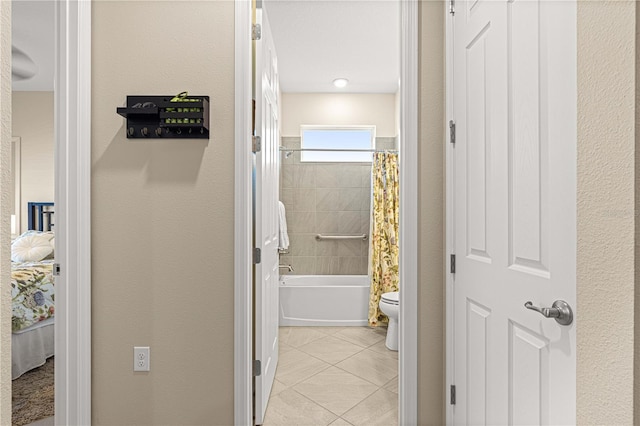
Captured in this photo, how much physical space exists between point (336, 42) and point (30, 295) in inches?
123

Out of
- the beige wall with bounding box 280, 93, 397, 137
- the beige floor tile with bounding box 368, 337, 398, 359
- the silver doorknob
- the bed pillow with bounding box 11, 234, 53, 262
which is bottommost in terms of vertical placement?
the beige floor tile with bounding box 368, 337, 398, 359

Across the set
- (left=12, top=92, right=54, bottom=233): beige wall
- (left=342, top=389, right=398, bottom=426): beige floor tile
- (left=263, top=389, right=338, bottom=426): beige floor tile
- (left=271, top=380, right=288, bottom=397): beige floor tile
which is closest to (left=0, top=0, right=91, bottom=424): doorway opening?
(left=263, top=389, right=338, bottom=426): beige floor tile

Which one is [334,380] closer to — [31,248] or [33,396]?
[33,396]

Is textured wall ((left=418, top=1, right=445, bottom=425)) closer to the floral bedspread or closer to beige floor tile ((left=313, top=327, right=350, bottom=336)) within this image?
beige floor tile ((left=313, top=327, right=350, bottom=336))

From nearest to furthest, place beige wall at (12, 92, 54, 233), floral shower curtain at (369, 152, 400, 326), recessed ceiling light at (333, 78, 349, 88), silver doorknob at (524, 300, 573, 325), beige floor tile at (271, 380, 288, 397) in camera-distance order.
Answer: silver doorknob at (524, 300, 573, 325), beige floor tile at (271, 380, 288, 397), floral shower curtain at (369, 152, 400, 326), recessed ceiling light at (333, 78, 349, 88), beige wall at (12, 92, 54, 233)

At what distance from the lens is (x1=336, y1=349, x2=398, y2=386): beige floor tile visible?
9.19 ft

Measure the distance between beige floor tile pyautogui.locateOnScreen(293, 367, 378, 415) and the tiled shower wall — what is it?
2.04m

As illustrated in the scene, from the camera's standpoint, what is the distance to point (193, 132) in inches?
73.0

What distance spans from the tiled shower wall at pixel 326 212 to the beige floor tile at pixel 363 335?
1.00m

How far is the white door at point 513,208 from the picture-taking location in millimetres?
1037

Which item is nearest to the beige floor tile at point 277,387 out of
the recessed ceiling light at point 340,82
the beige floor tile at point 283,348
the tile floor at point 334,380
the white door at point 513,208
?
the tile floor at point 334,380

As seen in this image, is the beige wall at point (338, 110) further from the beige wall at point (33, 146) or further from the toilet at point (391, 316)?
the beige wall at point (33, 146)

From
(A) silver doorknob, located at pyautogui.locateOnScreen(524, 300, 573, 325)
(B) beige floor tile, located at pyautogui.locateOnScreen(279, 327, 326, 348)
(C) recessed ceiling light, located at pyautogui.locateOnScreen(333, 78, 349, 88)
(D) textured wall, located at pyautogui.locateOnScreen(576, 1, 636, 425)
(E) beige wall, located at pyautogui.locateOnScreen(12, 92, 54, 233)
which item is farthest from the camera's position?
(E) beige wall, located at pyautogui.locateOnScreen(12, 92, 54, 233)

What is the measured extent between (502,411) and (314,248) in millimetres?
3596
